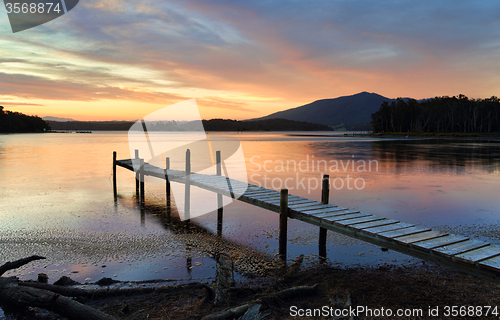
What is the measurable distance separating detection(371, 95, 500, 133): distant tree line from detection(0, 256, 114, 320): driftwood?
110 meters

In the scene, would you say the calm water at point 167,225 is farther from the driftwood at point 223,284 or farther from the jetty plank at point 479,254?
the jetty plank at point 479,254

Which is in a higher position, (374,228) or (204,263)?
(374,228)

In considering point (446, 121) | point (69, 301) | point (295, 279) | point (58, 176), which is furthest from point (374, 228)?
point (446, 121)

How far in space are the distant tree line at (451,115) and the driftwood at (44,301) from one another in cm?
11016

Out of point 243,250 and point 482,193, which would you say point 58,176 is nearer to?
point 243,250

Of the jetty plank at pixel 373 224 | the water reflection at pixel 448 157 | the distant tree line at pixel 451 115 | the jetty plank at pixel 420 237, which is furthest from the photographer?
the distant tree line at pixel 451 115

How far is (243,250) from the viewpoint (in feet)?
29.0

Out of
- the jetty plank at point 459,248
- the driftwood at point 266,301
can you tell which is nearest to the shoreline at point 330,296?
the driftwood at point 266,301

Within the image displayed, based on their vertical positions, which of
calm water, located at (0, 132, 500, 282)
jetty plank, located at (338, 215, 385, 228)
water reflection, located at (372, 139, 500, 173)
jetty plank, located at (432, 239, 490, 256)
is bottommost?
calm water, located at (0, 132, 500, 282)

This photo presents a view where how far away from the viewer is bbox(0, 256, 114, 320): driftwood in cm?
485

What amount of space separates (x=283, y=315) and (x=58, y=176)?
79.9 feet

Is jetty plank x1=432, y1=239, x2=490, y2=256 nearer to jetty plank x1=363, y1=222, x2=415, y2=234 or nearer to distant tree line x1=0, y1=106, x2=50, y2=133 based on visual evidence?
jetty plank x1=363, y1=222, x2=415, y2=234

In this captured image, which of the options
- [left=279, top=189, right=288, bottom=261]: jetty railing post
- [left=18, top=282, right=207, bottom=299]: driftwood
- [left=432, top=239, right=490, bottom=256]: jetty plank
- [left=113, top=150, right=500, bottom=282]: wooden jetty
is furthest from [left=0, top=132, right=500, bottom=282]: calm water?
[left=432, top=239, right=490, bottom=256]: jetty plank

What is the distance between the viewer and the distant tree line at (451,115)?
97156 millimetres
